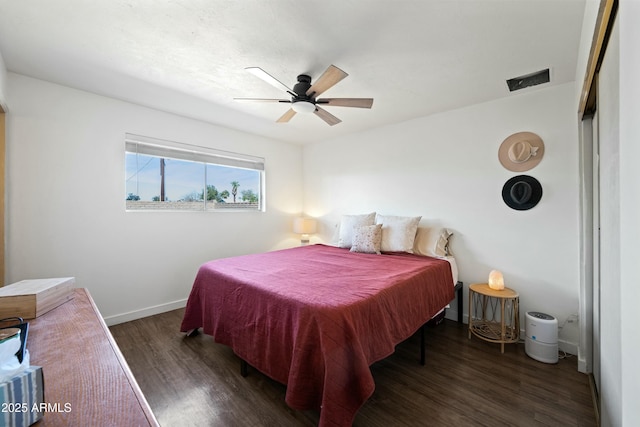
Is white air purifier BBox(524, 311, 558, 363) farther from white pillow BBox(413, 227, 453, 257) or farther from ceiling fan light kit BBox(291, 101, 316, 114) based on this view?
ceiling fan light kit BBox(291, 101, 316, 114)

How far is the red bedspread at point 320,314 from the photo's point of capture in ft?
4.45

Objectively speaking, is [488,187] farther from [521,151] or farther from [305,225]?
[305,225]

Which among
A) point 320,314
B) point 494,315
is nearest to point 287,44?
point 320,314

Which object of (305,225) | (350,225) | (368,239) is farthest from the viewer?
(305,225)

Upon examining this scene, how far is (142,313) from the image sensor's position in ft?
9.75

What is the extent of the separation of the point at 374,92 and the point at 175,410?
305 cm

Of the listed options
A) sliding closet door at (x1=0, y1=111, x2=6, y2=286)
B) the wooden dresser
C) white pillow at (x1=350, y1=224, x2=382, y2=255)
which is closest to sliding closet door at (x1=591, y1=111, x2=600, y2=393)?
white pillow at (x1=350, y1=224, x2=382, y2=255)

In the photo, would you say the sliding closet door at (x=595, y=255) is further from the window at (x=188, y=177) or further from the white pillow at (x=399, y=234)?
the window at (x=188, y=177)

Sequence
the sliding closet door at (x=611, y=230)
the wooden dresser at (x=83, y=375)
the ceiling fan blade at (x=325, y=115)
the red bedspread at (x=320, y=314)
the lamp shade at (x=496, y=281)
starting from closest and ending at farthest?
1. the wooden dresser at (x=83, y=375)
2. the sliding closet door at (x=611, y=230)
3. the red bedspread at (x=320, y=314)
4. the ceiling fan blade at (x=325, y=115)
5. the lamp shade at (x=496, y=281)

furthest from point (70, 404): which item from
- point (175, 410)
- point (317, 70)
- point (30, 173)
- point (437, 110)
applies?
point (437, 110)

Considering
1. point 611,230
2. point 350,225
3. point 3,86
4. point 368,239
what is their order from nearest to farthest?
point 611,230
point 3,86
point 368,239
point 350,225

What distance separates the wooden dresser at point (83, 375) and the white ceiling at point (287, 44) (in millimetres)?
1775

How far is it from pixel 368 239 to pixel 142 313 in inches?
110

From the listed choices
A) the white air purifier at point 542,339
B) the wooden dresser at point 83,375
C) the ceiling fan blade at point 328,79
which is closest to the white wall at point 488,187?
the white air purifier at point 542,339
